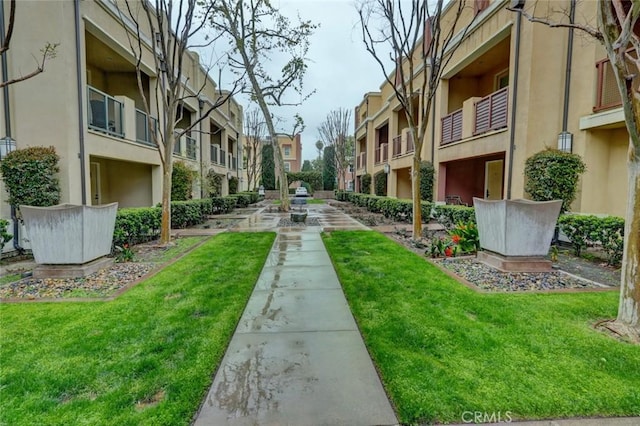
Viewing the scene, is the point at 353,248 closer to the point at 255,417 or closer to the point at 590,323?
the point at 590,323

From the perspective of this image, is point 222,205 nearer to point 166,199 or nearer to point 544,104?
point 166,199

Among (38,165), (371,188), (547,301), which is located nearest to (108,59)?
(38,165)

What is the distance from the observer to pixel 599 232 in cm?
655

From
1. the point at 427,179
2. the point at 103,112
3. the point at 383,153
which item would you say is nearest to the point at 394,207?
the point at 427,179

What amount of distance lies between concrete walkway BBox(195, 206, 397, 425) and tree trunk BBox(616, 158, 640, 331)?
296cm

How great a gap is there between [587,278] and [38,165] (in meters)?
11.6

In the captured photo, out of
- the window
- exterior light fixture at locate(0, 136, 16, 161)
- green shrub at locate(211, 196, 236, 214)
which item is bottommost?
green shrub at locate(211, 196, 236, 214)

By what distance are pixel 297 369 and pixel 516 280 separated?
4.32 m

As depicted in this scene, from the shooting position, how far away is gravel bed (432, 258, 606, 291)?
5309mm

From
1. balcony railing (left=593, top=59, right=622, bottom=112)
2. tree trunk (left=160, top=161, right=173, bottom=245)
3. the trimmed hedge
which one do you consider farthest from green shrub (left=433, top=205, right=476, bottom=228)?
tree trunk (left=160, top=161, right=173, bottom=245)

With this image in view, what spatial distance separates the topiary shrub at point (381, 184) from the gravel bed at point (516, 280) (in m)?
16.4

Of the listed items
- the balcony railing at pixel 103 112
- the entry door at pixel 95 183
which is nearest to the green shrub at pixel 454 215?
the balcony railing at pixel 103 112

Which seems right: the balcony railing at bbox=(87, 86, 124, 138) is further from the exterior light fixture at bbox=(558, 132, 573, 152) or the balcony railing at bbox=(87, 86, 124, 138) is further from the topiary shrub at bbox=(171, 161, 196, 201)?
the exterior light fixture at bbox=(558, 132, 573, 152)

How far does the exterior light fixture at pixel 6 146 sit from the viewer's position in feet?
26.3
